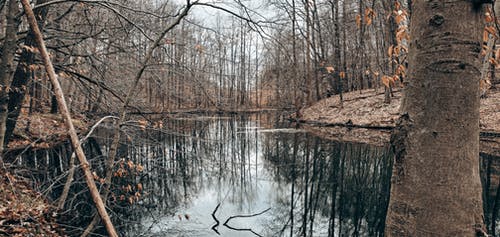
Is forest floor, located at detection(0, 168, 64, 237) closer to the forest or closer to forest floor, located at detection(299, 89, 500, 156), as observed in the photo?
the forest

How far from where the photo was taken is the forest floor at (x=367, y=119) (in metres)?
12.0

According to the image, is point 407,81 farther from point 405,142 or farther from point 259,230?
point 259,230

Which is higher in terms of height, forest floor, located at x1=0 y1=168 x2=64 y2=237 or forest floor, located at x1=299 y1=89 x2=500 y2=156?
forest floor, located at x1=299 y1=89 x2=500 y2=156

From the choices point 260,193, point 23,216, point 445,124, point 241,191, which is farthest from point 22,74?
point 445,124

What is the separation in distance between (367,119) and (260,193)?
37.8ft

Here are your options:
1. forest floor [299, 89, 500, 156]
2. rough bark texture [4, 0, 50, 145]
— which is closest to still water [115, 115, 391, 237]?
rough bark texture [4, 0, 50, 145]

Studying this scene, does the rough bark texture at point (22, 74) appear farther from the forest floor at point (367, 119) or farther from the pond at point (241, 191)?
the forest floor at point (367, 119)

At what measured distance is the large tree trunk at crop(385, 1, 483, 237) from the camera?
0.93m

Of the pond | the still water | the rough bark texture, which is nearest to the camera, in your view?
the rough bark texture

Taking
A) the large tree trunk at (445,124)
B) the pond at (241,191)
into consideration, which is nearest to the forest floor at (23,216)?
the pond at (241,191)

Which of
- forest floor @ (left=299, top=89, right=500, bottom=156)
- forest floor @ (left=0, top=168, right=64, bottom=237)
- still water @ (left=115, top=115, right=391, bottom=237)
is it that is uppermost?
forest floor @ (left=299, top=89, right=500, bottom=156)

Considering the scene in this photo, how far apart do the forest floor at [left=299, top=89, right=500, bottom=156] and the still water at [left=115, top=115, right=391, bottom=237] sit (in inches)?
118

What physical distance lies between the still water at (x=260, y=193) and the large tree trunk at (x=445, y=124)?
9.42 feet

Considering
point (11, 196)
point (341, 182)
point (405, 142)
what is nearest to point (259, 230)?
point (341, 182)
